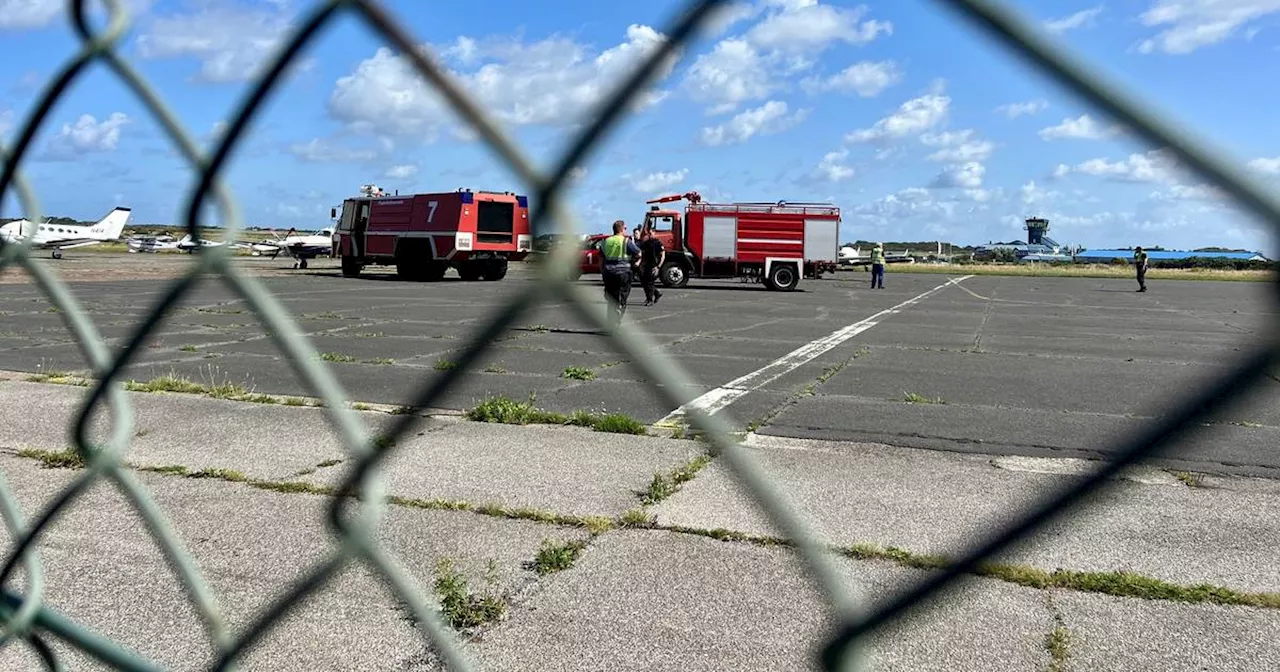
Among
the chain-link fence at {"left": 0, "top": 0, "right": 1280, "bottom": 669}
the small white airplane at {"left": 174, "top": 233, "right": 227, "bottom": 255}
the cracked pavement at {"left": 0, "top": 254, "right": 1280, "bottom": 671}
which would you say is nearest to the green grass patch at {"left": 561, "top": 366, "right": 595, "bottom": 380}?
the cracked pavement at {"left": 0, "top": 254, "right": 1280, "bottom": 671}

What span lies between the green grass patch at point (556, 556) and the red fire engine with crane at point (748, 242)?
21359 mm

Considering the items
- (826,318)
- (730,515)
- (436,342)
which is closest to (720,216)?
(826,318)

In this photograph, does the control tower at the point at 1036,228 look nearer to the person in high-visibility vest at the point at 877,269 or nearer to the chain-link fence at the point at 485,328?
the chain-link fence at the point at 485,328

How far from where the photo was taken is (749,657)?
2707 millimetres

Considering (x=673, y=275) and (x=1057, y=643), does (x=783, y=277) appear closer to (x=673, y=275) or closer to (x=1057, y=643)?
(x=673, y=275)

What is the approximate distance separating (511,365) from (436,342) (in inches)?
98.3

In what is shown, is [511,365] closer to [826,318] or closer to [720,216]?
[826,318]

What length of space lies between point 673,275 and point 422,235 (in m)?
6.70

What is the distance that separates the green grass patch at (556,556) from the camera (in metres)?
3.37

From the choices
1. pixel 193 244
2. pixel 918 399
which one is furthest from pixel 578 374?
pixel 193 244

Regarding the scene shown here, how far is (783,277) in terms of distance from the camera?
25.1 metres

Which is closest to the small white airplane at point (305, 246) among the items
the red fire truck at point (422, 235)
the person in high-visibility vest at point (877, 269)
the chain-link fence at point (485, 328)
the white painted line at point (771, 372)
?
the red fire truck at point (422, 235)

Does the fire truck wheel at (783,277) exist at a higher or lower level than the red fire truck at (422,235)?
lower

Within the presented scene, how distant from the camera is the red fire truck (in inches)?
921
